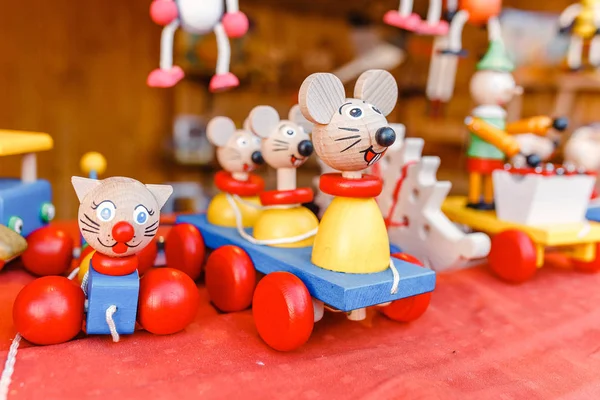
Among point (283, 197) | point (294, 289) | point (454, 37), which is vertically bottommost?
point (294, 289)

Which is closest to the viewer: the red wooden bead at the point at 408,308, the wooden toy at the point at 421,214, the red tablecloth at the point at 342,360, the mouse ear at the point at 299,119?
the red tablecloth at the point at 342,360

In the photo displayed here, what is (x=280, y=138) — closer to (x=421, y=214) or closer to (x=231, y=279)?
(x=231, y=279)

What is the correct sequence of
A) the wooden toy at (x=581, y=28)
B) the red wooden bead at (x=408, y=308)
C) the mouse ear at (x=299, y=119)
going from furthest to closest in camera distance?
the wooden toy at (x=581, y=28) < the mouse ear at (x=299, y=119) < the red wooden bead at (x=408, y=308)

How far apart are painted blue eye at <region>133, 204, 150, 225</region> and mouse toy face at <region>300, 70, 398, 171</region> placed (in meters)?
0.27

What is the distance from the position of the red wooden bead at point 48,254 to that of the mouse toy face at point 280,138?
0.44 m

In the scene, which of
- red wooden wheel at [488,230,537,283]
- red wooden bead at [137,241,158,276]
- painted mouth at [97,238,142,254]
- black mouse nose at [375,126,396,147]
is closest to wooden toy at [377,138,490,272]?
red wooden wheel at [488,230,537,283]

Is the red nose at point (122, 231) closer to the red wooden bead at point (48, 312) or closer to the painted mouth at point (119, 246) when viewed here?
the painted mouth at point (119, 246)

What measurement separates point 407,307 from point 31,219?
2.67ft

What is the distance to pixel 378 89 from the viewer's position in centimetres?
85

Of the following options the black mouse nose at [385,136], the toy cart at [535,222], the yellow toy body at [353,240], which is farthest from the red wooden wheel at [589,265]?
the black mouse nose at [385,136]

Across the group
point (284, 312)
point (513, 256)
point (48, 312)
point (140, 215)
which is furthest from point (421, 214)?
point (48, 312)

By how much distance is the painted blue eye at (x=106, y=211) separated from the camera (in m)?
0.73

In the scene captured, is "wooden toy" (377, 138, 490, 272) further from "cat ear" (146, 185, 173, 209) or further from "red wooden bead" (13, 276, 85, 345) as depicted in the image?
"red wooden bead" (13, 276, 85, 345)

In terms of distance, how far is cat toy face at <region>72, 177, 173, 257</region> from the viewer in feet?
2.41
